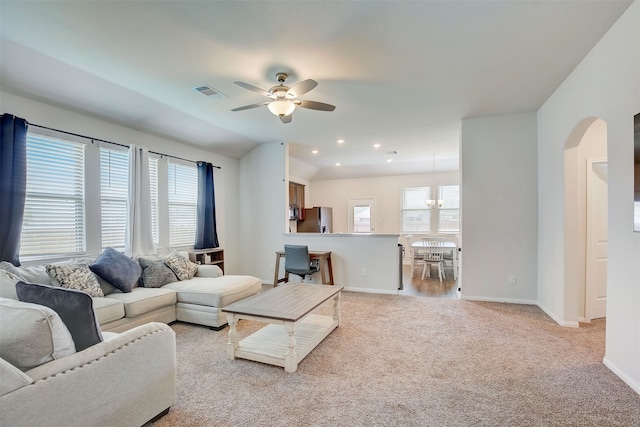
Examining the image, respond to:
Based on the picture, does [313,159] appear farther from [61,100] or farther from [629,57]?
[629,57]

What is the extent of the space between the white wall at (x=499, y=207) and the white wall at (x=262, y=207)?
3.12 metres

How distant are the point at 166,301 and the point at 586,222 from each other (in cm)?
484

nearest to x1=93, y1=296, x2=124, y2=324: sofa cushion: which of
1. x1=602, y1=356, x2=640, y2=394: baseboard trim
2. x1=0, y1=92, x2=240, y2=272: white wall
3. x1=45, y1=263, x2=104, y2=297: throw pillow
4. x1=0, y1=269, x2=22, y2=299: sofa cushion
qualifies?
x1=45, y1=263, x2=104, y2=297: throw pillow

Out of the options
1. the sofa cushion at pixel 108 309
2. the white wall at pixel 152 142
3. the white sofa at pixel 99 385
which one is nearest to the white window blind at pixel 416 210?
the white wall at pixel 152 142

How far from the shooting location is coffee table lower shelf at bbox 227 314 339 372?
2.35m

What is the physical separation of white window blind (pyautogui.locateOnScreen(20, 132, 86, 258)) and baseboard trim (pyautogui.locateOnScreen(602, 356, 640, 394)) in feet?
17.3

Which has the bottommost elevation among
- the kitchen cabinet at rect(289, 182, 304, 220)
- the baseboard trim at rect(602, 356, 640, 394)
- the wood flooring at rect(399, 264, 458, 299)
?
the wood flooring at rect(399, 264, 458, 299)

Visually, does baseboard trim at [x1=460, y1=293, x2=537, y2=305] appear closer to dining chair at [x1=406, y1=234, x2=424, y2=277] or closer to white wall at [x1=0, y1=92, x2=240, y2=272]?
dining chair at [x1=406, y1=234, x2=424, y2=277]

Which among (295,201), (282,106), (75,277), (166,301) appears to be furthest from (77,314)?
(295,201)

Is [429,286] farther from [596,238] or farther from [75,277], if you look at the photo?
[75,277]

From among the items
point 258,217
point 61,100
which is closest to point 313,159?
point 258,217

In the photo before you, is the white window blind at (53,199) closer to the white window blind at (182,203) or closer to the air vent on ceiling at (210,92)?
the white window blind at (182,203)

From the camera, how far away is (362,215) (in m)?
8.80

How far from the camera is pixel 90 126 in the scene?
3611 millimetres
